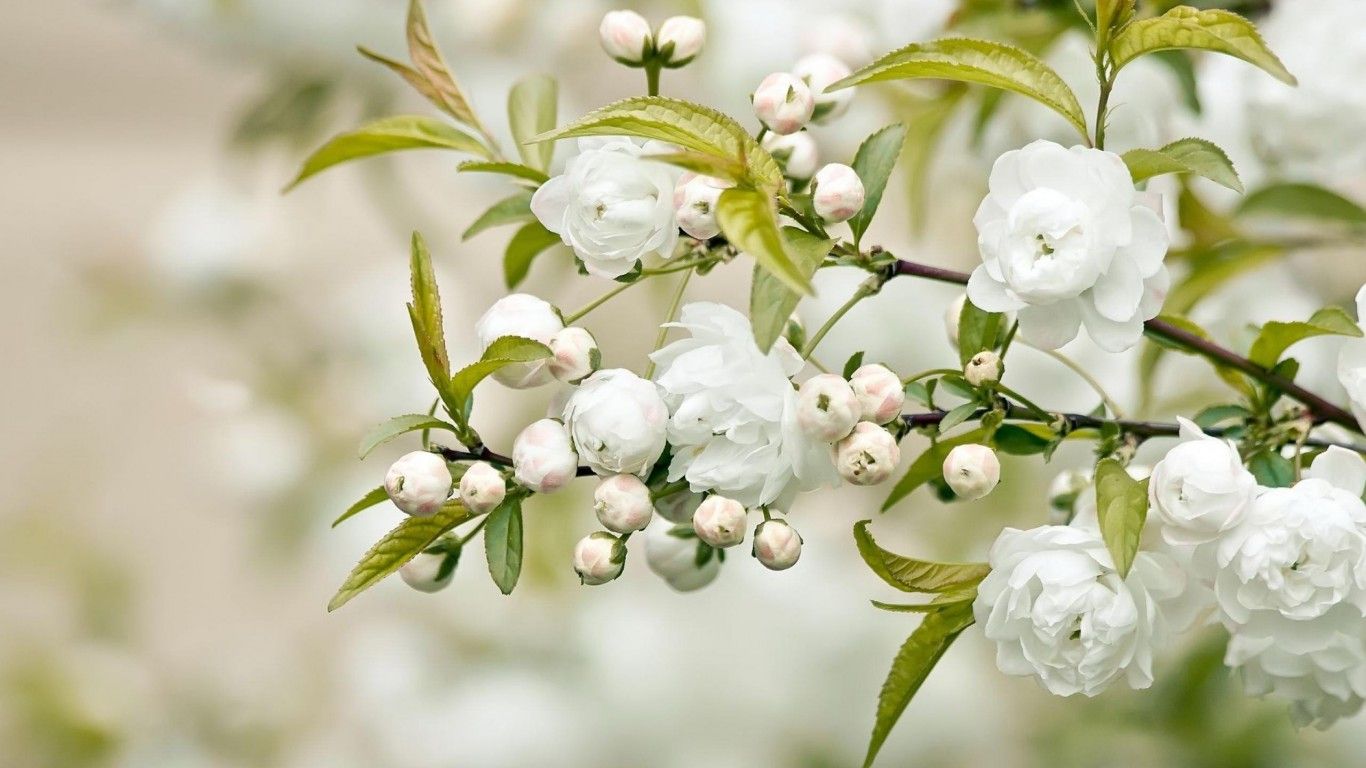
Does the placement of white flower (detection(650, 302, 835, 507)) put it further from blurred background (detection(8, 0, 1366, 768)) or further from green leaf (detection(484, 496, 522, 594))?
blurred background (detection(8, 0, 1366, 768))

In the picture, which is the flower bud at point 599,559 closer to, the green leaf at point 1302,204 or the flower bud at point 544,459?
the flower bud at point 544,459

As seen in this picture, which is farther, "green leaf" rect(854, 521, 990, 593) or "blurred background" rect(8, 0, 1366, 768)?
"blurred background" rect(8, 0, 1366, 768)

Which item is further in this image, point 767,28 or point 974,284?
point 767,28

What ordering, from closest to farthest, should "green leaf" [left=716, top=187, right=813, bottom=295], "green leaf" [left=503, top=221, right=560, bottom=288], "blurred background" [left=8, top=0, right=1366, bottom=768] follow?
"green leaf" [left=716, top=187, right=813, bottom=295]
"green leaf" [left=503, top=221, right=560, bottom=288]
"blurred background" [left=8, top=0, right=1366, bottom=768]

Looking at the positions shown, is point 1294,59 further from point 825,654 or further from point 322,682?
point 322,682

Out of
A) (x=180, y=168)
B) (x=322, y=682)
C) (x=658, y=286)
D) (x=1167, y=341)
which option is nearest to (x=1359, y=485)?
(x=1167, y=341)

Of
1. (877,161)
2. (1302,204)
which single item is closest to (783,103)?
(877,161)

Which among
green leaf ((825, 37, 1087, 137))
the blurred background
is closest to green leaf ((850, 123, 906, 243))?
green leaf ((825, 37, 1087, 137))
